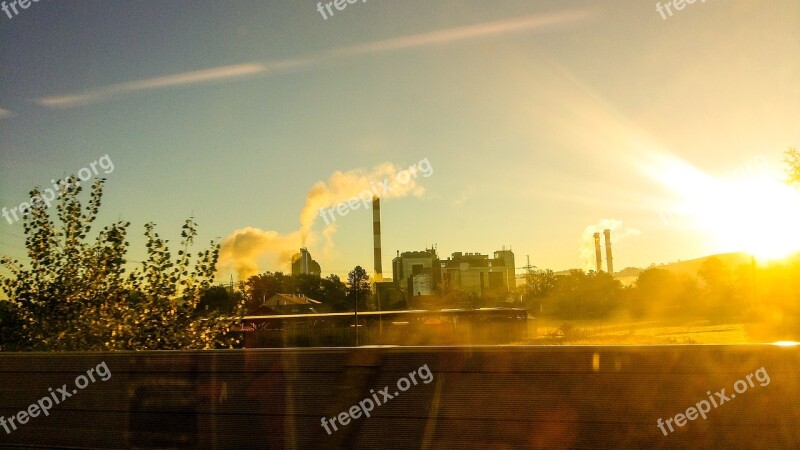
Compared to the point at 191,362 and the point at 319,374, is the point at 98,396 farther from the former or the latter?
the point at 319,374

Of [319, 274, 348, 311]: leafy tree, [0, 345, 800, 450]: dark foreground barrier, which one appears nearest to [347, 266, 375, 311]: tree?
[319, 274, 348, 311]: leafy tree

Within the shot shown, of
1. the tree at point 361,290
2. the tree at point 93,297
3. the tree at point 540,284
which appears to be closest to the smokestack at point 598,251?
the tree at point 540,284

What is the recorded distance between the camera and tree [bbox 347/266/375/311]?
73.7 m

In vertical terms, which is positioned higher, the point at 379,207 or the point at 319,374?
the point at 379,207

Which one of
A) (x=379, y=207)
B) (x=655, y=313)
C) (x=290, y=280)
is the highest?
(x=379, y=207)

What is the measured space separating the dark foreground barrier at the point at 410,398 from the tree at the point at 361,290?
5616 centimetres

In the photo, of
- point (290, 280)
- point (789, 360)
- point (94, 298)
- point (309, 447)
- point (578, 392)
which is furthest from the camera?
point (290, 280)

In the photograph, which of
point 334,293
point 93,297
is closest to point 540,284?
point 334,293

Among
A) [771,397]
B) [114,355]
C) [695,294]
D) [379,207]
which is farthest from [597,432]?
[695,294]

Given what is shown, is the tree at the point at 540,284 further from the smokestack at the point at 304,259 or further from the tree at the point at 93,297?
the tree at the point at 93,297

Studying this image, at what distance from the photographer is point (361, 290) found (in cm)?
8962

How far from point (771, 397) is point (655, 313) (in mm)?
76755

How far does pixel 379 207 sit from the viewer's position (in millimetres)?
78750

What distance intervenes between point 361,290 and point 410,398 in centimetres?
8572
